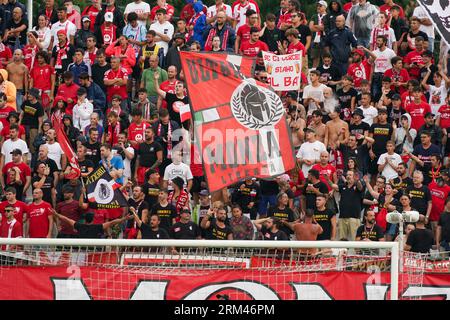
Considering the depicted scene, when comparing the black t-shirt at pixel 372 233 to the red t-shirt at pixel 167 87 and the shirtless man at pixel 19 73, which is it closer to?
the red t-shirt at pixel 167 87

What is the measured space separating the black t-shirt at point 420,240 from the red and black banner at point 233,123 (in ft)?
7.29

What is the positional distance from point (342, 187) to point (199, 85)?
375 cm

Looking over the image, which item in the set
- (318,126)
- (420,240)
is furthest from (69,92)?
(420,240)

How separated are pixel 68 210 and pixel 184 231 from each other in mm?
2111

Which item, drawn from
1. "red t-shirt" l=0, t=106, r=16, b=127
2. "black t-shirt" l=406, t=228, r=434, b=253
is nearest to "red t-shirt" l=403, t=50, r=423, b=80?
"black t-shirt" l=406, t=228, r=434, b=253

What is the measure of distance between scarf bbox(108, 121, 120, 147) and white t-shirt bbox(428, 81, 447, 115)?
17.7 ft

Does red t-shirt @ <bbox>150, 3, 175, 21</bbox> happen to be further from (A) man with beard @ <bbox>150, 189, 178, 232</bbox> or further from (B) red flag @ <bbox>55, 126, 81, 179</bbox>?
(A) man with beard @ <bbox>150, 189, 178, 232</bbox>

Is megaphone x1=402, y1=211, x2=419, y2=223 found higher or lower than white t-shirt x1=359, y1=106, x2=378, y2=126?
lower

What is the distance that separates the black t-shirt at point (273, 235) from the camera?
65.1 ft

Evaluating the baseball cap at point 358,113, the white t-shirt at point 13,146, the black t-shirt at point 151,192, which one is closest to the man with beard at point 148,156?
the black t-shirt at point 151,192

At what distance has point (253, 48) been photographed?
25078 millimetres

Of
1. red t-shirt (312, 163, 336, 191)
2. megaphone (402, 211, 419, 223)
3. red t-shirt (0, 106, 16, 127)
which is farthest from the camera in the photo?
red t-shirt (0, 106, 16, 127)

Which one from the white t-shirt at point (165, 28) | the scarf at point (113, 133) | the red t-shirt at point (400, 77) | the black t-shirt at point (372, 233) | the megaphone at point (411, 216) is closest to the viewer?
the megaphone at point (411, 216)

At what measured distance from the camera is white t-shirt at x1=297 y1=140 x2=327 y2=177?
22078 mm
